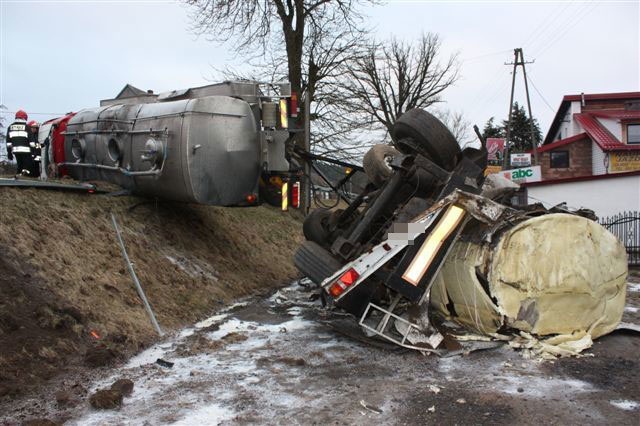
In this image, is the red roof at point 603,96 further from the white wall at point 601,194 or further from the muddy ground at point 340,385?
the muddy ground at point 340,385

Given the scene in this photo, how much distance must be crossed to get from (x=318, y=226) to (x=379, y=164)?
1.17 metres

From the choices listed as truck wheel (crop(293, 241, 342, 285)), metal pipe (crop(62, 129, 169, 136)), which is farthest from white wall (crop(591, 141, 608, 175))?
truck wheel (crop(293, 241, 342, 285))

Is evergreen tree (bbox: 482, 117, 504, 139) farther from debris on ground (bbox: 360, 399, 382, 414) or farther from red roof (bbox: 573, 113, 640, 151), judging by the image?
debris on ground (bbox: 360, 399, 382, 414)

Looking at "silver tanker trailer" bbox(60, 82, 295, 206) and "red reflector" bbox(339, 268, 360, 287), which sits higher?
"silver tanker trailer" bbox(60, 82, 295, 206)

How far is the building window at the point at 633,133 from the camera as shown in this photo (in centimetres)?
3231

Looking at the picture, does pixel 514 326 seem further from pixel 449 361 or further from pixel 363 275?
pixel 363 275

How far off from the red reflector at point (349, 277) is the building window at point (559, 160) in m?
31.4

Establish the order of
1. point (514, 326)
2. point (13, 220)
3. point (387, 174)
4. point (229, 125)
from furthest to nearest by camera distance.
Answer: point (229, 125) → point (387, 174) → point (13, 220) → point (514, 326)

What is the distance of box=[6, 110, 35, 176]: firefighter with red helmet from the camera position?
455 inches

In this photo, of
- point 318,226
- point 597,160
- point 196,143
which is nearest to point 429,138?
point 318,226

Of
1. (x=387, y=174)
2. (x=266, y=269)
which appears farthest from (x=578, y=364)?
(x=266, y=269)

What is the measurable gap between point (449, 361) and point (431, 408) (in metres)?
1.30

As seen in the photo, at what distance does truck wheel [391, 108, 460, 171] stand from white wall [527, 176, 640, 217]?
13.6 m

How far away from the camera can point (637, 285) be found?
1081 cm
